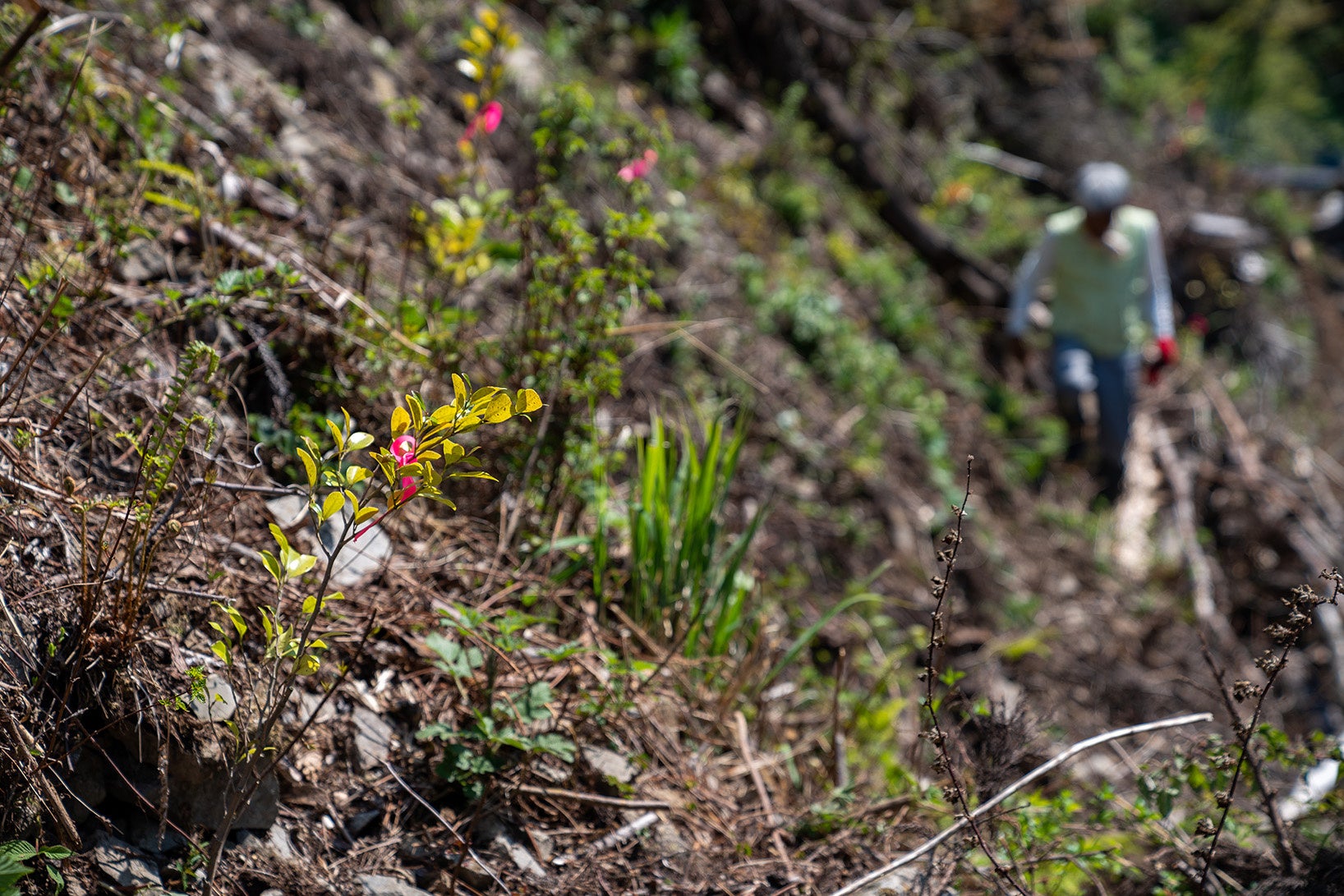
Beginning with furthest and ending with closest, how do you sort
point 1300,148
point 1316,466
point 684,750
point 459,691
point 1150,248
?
1. point 1300,148
2. point 1316,466
3. point 1150,248
4. point 684,750
5. point 459,691

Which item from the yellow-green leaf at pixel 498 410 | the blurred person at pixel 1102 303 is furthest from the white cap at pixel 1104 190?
the yellow-green leaf at pixel 498 410

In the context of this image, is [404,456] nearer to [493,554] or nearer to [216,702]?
[216,702]

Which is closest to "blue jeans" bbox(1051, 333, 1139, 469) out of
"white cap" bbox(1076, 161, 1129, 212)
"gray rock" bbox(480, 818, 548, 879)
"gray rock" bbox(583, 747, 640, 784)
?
"white cap" bbox(1076, 161, 1129, 212)

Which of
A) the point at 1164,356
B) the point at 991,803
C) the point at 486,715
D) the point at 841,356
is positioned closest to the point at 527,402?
the point at 486,715

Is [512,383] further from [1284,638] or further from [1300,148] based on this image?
[1300,148]

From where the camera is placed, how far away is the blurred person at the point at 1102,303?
18.2ft

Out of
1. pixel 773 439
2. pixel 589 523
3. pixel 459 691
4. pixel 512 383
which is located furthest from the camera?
pixel 773 439

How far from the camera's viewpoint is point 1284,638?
1825 millimetres

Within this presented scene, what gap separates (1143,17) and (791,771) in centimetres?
1394

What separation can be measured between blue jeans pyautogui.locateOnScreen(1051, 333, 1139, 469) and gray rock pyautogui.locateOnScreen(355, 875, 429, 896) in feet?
16.9

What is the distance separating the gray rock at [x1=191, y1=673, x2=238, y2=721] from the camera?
6.10ft

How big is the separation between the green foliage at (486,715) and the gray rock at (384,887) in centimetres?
22

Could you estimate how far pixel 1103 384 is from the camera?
5.81 metres

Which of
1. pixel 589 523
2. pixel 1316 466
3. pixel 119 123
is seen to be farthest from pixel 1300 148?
pixel 119 123
